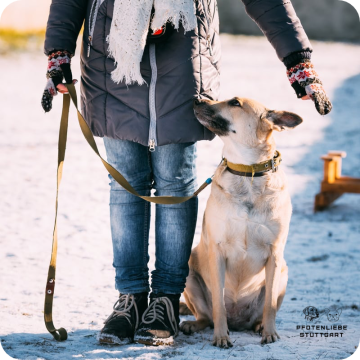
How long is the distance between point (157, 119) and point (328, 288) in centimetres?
185

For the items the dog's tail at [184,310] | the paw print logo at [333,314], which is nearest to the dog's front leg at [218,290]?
the dog's tail at [184,310]

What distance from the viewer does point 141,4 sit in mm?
2590

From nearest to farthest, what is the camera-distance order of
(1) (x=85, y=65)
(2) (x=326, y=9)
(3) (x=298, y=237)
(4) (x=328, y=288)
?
1. (1) (x=85, y=65)
2. (4) (x=328, y=288)
3. (3) (x=298, y=237)
4. (2) (x=326, y=9)

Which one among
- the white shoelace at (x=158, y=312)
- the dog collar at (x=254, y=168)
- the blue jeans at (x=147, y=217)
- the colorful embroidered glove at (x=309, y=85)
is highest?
the colorful embroidered glove at (x=309, y=85)

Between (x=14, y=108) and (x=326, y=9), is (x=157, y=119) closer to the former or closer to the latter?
(x=14, y=108)

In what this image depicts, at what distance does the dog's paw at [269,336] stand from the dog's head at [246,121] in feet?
3.05

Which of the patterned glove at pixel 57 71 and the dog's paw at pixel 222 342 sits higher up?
the patterned glove at pixel 57 71

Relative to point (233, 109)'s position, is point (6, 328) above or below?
below

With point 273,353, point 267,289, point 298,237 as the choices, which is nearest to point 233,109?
point 267,289

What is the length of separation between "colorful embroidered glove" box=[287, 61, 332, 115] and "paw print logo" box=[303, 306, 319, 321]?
1.21m

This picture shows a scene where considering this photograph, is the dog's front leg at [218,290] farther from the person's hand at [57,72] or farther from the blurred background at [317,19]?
the blurred background at [317,19]

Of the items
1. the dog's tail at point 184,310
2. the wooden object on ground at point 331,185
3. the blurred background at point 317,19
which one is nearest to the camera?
the dog's tail at point 184,310

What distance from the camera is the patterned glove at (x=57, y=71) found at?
108 inches

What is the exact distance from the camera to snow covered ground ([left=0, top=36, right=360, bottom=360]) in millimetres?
2713
